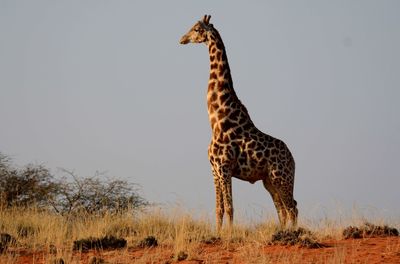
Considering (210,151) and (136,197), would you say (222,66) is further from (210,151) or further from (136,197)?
(136,197)

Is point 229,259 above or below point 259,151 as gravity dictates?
below

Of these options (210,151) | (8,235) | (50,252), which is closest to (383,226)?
(210,151)

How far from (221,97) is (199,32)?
1.47 metres

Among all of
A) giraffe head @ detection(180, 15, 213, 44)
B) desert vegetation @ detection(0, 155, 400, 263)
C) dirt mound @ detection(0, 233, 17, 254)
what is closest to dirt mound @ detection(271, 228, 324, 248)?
desert vegetation @ detection(0, 155, 400, 263)

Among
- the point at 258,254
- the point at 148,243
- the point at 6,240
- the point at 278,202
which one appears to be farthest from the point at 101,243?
the point at 278,202

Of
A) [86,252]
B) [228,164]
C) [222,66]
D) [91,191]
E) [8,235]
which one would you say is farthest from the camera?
[91,191]

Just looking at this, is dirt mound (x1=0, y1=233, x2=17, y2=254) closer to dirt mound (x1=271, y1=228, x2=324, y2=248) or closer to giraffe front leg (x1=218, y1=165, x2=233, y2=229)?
giraffe front leg (x1=218, y1=165, x2=233, y2=229)

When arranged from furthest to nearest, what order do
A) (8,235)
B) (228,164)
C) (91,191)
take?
(91,191), (228,164), (8,235)

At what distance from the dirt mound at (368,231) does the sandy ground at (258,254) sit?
274 millimetres

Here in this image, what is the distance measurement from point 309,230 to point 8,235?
5103 millimetres

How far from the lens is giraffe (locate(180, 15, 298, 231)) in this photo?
490 inches

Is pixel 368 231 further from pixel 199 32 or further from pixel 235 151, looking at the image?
pixel 199 32

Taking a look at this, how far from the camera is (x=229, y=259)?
9.36m

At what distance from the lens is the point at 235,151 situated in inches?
495
